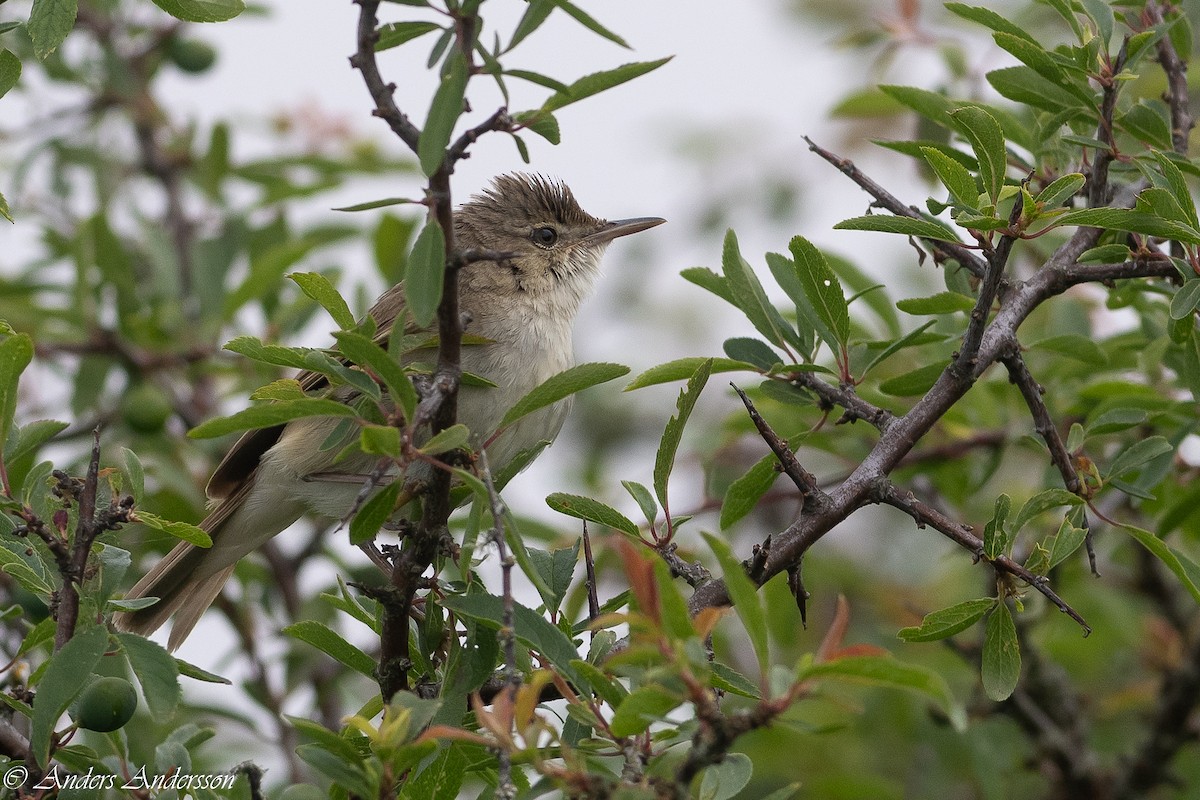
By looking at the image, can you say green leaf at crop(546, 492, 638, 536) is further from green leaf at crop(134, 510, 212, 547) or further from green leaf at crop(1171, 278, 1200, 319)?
green leaf at crop(1171, 278, 1200, 319)

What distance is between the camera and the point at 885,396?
11.9ft

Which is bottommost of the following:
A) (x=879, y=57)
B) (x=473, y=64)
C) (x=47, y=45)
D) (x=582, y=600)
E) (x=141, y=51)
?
(x=582, y=600)

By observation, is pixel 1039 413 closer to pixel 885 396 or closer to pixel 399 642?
pixel 885 396

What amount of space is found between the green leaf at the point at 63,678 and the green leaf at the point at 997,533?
1728 mm

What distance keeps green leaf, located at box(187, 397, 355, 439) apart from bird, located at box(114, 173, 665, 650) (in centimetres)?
152

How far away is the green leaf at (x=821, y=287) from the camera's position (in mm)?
2885

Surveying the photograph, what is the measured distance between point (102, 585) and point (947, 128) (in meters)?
A: 2.39

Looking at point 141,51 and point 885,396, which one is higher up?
point 141,51

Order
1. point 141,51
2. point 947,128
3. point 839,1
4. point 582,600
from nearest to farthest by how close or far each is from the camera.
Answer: point 947,128
point 582,600
point 141,51
point 839,1

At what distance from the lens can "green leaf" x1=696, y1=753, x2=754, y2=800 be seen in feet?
7.45

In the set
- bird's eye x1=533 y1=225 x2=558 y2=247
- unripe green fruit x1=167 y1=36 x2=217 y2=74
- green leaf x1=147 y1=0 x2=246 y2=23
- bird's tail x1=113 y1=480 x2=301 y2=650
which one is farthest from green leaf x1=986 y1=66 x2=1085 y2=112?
unripe green fruit x1=167 y1=36 x2=217 y2=74

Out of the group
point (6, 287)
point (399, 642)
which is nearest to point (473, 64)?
point (399, 642)

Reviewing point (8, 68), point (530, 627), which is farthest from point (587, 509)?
point (8, 68)

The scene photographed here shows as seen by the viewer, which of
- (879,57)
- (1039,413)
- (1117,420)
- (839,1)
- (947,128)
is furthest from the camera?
(839,1)
